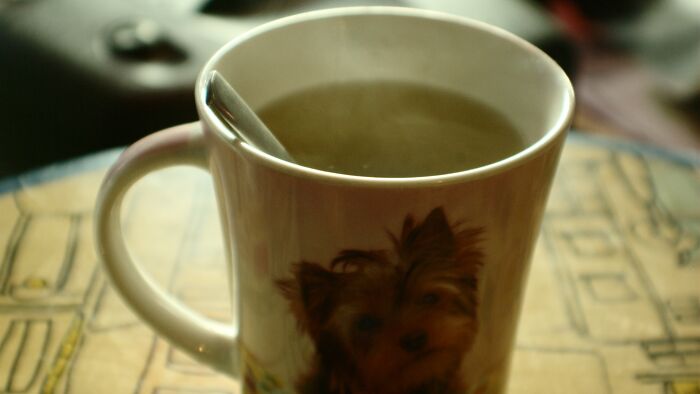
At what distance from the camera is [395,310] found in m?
0.31

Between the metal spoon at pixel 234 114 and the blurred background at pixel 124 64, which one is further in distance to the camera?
the blurred background at pixel 124 64

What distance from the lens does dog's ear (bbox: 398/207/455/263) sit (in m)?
0.29

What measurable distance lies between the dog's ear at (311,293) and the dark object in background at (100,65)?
24.5 inches

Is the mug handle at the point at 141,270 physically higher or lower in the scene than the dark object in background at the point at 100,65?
higher

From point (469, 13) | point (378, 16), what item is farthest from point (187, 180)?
point (469, 13)

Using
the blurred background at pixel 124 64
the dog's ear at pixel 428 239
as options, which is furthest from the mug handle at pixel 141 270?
the blurred background at pixel 124 64

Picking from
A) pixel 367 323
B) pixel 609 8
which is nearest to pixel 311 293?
pixel 367 323

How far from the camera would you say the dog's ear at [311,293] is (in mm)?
308

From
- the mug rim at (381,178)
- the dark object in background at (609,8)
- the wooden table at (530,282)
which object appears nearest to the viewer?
the mug rim at (381,178)

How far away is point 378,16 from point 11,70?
75cm

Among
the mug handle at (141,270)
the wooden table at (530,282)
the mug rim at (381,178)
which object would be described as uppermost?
the mug rim at (381,178)

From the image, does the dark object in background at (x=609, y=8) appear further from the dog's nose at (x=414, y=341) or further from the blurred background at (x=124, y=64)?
the dog's nose at (x=414, y=341)

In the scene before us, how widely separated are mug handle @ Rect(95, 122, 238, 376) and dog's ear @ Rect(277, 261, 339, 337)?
2.5 inches

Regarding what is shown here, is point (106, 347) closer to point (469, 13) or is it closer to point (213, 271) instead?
point (213, 271)
